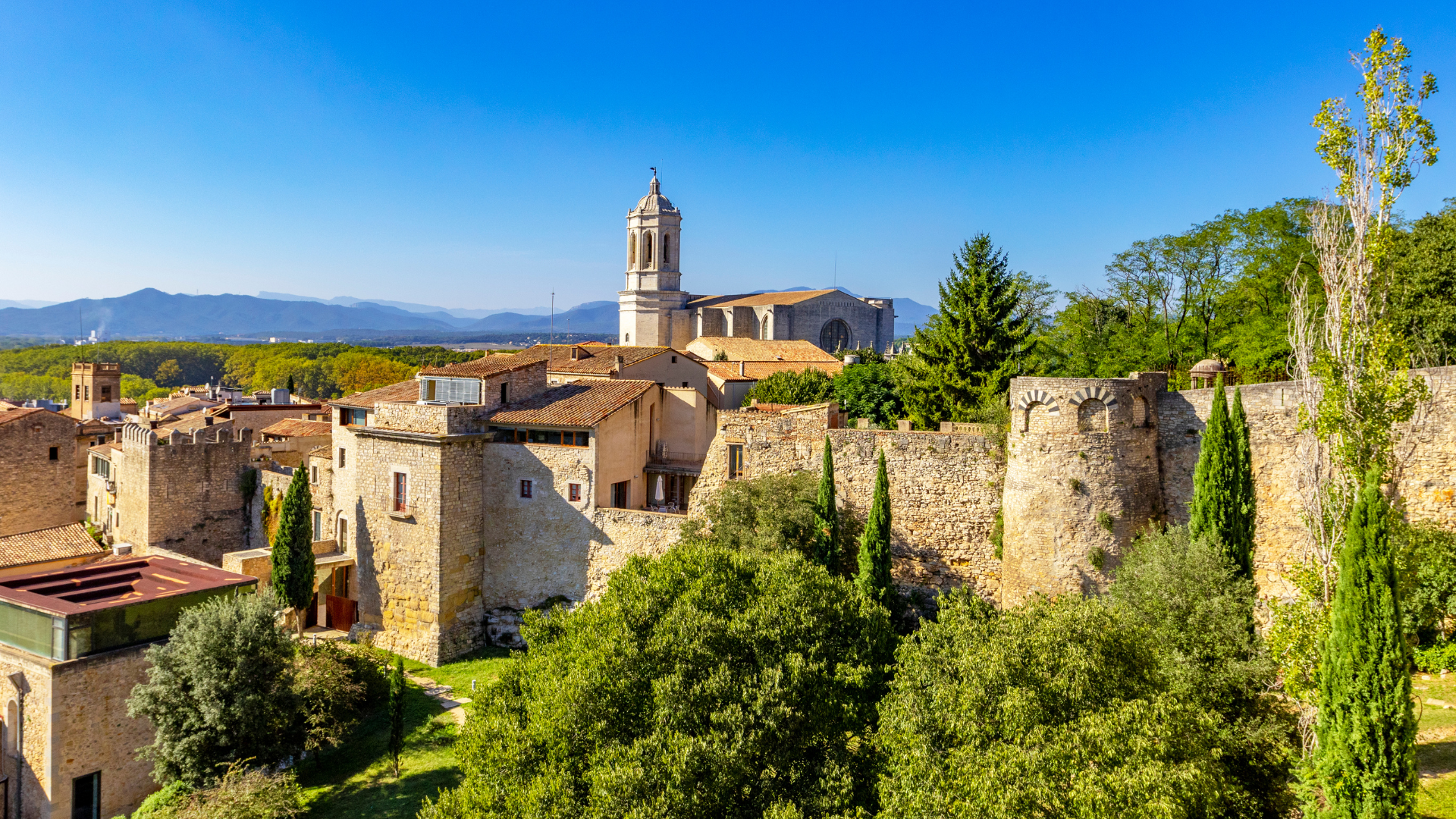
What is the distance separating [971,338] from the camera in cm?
3039

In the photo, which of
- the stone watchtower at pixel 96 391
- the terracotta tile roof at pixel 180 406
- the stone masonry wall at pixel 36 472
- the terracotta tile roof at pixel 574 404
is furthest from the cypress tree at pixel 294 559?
the stone watchtower at pixel 96 391

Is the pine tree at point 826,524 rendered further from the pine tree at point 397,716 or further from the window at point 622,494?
the pine tree at point 397,716

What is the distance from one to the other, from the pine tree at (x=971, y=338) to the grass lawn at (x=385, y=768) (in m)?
17.2

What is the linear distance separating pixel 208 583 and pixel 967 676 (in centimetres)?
1956

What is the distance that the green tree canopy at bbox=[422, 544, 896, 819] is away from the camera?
46.4ft

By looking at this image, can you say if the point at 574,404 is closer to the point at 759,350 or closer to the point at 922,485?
the point at 922,485

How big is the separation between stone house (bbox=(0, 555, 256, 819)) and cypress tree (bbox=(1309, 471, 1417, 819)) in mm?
23551

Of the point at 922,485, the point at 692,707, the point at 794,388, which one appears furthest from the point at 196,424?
the point at 692,707

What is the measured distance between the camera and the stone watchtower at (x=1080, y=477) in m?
20.5

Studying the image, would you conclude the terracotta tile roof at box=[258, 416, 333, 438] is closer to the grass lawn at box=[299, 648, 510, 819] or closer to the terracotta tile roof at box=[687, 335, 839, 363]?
the grass lawn at box=[299, 648, 510, 819]

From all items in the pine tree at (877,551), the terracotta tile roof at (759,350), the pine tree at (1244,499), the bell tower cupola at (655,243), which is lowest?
the pine tree at (877,551)

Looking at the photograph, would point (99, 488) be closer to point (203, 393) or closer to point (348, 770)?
point (348, 770)

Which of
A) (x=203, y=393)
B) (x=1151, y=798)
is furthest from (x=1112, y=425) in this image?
(x=203, y=393)

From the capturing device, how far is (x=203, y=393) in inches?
2798
